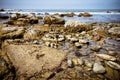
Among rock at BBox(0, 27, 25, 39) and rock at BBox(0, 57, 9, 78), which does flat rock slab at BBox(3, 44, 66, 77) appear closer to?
rock at BBox(0, 57, 9, 78)

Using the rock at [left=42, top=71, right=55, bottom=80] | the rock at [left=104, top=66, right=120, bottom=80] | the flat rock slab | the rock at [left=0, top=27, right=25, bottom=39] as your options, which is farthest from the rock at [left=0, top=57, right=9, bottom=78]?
the rock at [left=0, top=27, right=25, bottom=39]

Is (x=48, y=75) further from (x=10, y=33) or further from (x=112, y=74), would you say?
(x=10, y=33)

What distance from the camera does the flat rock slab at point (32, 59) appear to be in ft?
8.74

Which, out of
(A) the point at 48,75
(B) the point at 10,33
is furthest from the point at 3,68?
(B) the point at 10,33

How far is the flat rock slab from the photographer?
266 cm

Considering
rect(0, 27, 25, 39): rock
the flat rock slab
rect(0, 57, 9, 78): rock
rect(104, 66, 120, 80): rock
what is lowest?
rect(104, 66, 120, 80): rock

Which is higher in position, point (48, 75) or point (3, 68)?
point (3, 68)

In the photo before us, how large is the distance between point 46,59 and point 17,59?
2.66ft

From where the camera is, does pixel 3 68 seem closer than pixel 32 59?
Yes

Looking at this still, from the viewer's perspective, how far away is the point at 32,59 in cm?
313

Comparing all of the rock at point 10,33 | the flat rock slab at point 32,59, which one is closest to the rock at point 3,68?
the flat rock slab at point 32,59

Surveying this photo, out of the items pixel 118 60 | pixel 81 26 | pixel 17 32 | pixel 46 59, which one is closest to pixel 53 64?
pixel 46 59

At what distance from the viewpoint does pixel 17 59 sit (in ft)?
10.0

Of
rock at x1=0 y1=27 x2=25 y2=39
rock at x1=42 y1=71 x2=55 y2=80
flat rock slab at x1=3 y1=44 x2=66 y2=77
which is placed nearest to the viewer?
rock at x1=42 y1=71 x2=55 y2=80
